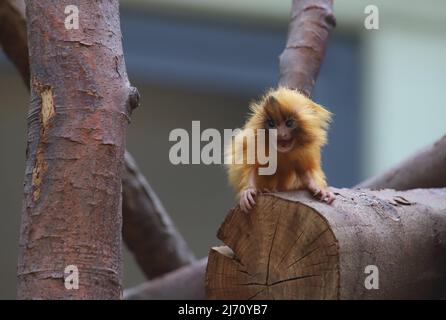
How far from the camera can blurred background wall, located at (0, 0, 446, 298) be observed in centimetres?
518

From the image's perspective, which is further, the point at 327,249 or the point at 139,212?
the point at 139,212

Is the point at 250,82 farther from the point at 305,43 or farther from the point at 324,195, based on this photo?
the point at 324,195

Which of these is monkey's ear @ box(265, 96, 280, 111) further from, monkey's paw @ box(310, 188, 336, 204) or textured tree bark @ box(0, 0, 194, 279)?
textured tree bark @ box(0, 0, 194, 279)

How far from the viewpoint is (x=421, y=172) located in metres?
2.58

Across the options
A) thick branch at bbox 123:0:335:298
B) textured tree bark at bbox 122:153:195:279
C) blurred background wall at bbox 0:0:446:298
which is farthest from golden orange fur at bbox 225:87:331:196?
blurred background wall at bbox 0:0:446:298

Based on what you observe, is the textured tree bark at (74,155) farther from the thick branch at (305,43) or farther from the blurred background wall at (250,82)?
the blurred background wall at (250,82)

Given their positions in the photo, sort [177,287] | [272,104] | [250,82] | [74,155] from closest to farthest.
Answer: [74,155] < [272,104] < [177,287] < [250,82]

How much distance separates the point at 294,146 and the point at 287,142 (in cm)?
2

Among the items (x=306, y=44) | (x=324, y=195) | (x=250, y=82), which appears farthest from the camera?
(x=250, y=82)

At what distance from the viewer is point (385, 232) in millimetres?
1832

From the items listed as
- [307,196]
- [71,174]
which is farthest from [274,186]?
[71,174]

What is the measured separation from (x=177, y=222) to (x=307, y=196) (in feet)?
12.2

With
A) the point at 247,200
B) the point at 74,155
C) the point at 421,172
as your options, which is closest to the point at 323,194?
the point at 247,200

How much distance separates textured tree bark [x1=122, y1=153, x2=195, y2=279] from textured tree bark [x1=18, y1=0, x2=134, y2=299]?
1061 millimetres
